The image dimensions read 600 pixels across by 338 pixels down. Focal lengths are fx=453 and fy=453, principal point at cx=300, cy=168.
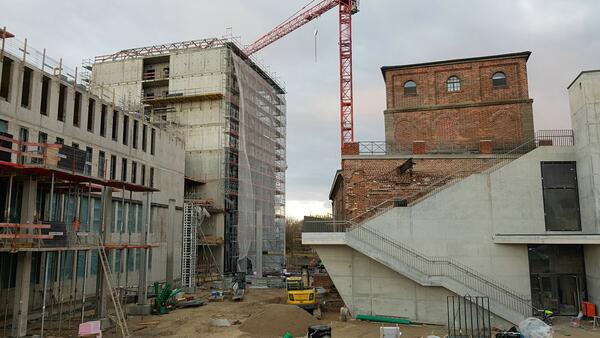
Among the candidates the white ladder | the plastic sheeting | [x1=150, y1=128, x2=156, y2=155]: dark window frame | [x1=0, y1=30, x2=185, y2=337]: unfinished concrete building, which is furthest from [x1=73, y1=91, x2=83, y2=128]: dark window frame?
the plastic sheeting

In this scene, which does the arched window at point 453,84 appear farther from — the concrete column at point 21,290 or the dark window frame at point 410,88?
the concrete column at point 21,290

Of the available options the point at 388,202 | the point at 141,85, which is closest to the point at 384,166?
the point at 388,202

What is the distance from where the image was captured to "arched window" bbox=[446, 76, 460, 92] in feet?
117

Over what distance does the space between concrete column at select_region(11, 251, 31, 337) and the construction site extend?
78 mm

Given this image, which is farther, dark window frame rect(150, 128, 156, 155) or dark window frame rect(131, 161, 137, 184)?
dark window frame rect(150, 128, 156, 155)

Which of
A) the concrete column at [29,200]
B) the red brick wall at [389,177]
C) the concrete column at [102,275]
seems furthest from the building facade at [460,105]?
the concrete column at [29,200]

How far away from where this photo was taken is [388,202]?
27.8 metres

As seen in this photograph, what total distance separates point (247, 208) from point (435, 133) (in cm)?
2200

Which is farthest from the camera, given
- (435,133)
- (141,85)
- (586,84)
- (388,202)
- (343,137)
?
(141,85)

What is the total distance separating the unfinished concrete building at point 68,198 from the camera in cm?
1802

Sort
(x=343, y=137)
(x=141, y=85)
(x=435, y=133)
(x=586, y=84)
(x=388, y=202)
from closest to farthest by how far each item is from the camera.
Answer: (x=586, y=84) → (x=388, y=202) → (x=435, y=133) → (x=343, y=137) → (x=141, y=85)

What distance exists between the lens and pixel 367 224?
80.0ft

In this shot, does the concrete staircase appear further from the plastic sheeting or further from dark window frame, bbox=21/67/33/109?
the plastic sheeting

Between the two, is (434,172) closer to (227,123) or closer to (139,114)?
(139,114)
